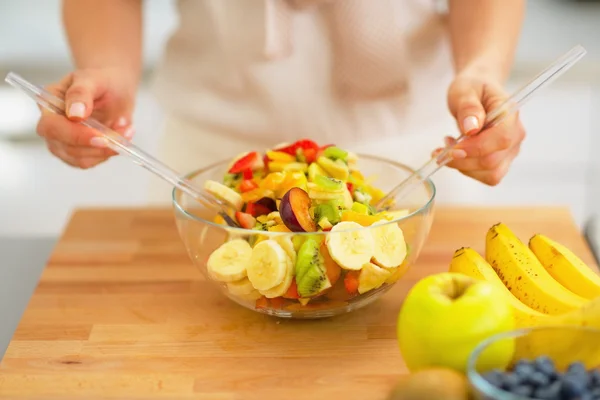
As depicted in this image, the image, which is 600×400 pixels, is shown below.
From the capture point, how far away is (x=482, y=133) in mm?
1159

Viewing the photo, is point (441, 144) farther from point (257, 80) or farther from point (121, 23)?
point (121, 23)

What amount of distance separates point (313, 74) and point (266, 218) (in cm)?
59

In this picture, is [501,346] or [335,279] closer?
[501,346]

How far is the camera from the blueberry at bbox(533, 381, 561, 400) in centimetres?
68

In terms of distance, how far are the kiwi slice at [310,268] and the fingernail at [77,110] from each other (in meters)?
0.43

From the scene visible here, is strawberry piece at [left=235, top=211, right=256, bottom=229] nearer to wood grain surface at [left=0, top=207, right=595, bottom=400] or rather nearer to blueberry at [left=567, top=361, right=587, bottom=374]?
wood grain surface at [left=0, top=207, right=595, bottom=400]

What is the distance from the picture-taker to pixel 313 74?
1591mm

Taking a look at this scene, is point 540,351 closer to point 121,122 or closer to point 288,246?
point 288,246

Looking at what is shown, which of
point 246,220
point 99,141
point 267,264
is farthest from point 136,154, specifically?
point 267,264

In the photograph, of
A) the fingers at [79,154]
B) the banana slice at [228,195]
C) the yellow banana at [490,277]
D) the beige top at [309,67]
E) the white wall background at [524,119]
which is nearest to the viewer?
the yellow banana at [490,277]

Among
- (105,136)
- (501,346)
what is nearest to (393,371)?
(501,346)

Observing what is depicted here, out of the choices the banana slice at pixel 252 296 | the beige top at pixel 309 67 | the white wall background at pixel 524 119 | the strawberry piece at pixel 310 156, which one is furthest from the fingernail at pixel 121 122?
the white wall background at pixel 524 119

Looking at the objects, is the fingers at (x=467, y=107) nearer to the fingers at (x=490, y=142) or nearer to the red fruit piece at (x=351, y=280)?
the fingers at (x=490, y=142)

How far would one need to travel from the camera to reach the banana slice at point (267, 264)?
0.94 meters
